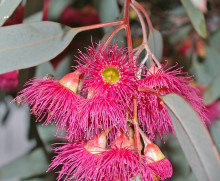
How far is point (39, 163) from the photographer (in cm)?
121

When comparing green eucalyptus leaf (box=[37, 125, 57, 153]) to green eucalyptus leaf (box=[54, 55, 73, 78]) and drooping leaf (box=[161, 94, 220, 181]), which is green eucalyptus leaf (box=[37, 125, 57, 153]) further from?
drooping leaf (box=[161, 94, 220, 181])

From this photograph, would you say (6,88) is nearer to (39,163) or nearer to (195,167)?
(39,163)

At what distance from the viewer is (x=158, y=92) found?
0.72 m

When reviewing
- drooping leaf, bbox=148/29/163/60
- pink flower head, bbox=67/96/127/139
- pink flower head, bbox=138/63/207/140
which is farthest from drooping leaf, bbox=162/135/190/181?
pink flower head, bbox=67/96/127/139

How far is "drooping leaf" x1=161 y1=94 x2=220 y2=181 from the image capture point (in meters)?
0.51

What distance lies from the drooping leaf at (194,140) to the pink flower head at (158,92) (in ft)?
0.34

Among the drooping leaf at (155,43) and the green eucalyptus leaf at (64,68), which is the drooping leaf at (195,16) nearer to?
the drooping leaf at (155,43)

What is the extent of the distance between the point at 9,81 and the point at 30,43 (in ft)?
1.86

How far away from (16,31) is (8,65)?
8 centimetres

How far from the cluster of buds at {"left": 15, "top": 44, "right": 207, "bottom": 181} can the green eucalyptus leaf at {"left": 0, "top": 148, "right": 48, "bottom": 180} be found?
1.61ft

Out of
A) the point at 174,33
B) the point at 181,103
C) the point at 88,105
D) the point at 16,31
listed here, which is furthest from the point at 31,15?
the point at 174,33

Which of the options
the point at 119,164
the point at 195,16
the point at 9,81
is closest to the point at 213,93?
the point at 195,16

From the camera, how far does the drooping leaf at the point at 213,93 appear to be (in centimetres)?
112

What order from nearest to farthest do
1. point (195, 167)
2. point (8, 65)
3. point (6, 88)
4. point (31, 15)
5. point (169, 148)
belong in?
point (195, 167)
point (8, 65)
point (31, 15)
point (169, 148)
point (6, 88)
